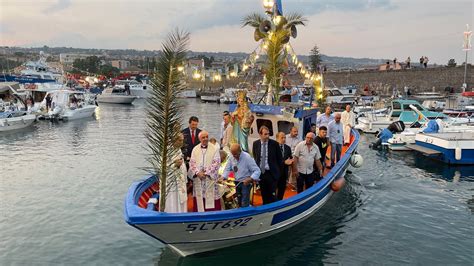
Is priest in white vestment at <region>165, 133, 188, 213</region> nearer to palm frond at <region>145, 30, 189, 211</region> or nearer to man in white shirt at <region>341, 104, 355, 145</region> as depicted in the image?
palm frond at <region>145, 30, 189, 211</region>

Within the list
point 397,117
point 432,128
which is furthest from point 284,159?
point 397,117

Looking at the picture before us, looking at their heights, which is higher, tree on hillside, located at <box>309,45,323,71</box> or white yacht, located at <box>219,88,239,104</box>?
tree on hillside, located at <box>309,45,323,71</box>

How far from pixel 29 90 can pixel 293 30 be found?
41.5 metres

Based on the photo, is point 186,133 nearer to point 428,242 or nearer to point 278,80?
point 278,80

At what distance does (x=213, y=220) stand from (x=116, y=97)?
57.8 m

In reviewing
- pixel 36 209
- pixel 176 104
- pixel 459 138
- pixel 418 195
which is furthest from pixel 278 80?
pixel 459 138

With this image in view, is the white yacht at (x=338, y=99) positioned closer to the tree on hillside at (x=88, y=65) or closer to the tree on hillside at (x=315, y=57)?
the tree on hillside at (x=315, y=57)

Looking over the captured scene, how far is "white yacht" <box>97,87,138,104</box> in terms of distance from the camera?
2399 inches

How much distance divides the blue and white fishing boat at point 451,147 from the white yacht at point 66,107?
31166mm

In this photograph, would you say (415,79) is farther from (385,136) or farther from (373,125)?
(385,136)

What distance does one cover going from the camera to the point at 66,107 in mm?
37969

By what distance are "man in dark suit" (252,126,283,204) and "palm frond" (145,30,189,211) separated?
2.29m

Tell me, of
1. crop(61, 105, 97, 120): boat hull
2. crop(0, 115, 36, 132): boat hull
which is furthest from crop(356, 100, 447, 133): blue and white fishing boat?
crop(61, 105, 97, 120): boat hull

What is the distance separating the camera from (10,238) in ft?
32.0
